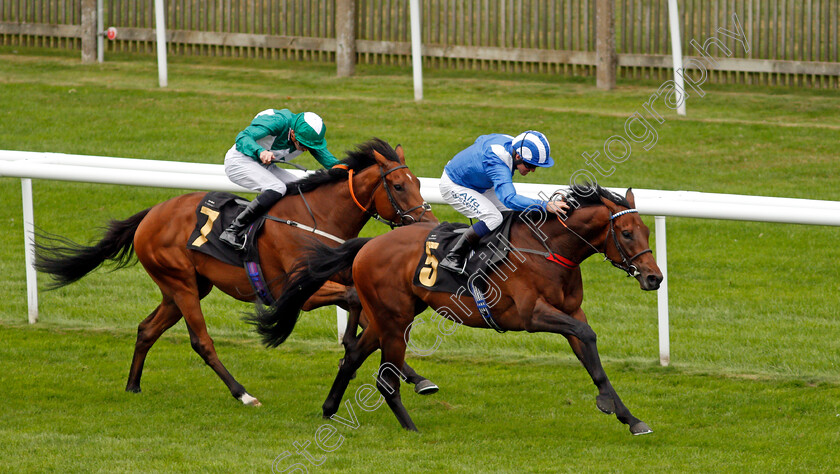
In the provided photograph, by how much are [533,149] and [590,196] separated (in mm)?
372

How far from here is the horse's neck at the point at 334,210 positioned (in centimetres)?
617

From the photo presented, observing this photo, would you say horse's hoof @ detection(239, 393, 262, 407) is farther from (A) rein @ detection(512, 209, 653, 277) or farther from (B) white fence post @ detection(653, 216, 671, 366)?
(B) white fence post @ detection(653, 216, 671, 366)

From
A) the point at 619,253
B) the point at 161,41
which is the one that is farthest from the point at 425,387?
the point at 161,41

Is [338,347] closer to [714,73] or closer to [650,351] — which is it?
[650,351]

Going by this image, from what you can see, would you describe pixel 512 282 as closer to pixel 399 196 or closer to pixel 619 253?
pixel 619 253

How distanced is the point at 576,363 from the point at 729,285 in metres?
2.11

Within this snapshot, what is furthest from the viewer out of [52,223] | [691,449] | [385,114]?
[385,114]

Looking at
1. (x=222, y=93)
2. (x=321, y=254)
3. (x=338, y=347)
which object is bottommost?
(x=338, y=347)

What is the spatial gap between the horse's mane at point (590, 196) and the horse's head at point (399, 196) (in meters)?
0.93

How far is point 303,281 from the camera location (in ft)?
19.1

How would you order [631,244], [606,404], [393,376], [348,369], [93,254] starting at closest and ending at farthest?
[606,404] → [631,244] → [393,376] → [348,369] → [93,254]

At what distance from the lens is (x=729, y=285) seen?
8383 mm

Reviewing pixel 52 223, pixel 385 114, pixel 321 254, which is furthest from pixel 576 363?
pixel 385 114

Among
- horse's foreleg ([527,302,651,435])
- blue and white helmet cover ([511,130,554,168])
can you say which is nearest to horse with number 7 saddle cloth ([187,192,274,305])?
blue and white helmet cover ([511,130,554,168])
